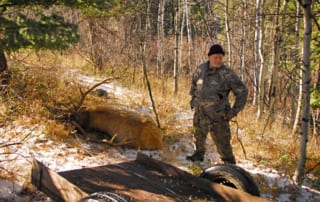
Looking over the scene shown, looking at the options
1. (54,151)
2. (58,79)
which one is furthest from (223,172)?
(58,79)

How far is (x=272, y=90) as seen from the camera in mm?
8008

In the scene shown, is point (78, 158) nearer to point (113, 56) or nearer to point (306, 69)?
point (306, 69)

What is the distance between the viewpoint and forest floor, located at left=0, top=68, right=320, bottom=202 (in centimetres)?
416

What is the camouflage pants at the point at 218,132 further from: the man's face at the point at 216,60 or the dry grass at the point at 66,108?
the man's face at the point at 216,60

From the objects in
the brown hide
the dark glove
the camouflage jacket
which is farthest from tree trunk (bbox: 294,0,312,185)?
the brown hide

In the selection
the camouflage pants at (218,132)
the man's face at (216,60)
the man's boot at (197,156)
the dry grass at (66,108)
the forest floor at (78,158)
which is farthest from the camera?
the dry grass at (66,108)

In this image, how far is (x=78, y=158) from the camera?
208 inches

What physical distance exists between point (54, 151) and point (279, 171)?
3.84m

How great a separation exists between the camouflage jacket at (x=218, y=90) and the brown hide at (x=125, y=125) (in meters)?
1.41

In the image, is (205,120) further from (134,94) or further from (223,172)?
(134,94)

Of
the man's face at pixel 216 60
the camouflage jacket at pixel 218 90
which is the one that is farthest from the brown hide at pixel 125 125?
the man's face at pixel 216 60

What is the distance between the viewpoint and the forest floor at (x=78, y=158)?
4156 mm

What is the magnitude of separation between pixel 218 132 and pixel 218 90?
68 centimetres

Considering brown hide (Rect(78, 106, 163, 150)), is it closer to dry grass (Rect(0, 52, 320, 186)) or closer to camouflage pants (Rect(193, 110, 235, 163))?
dry grass (Rect(0, 52, 320, 186))
